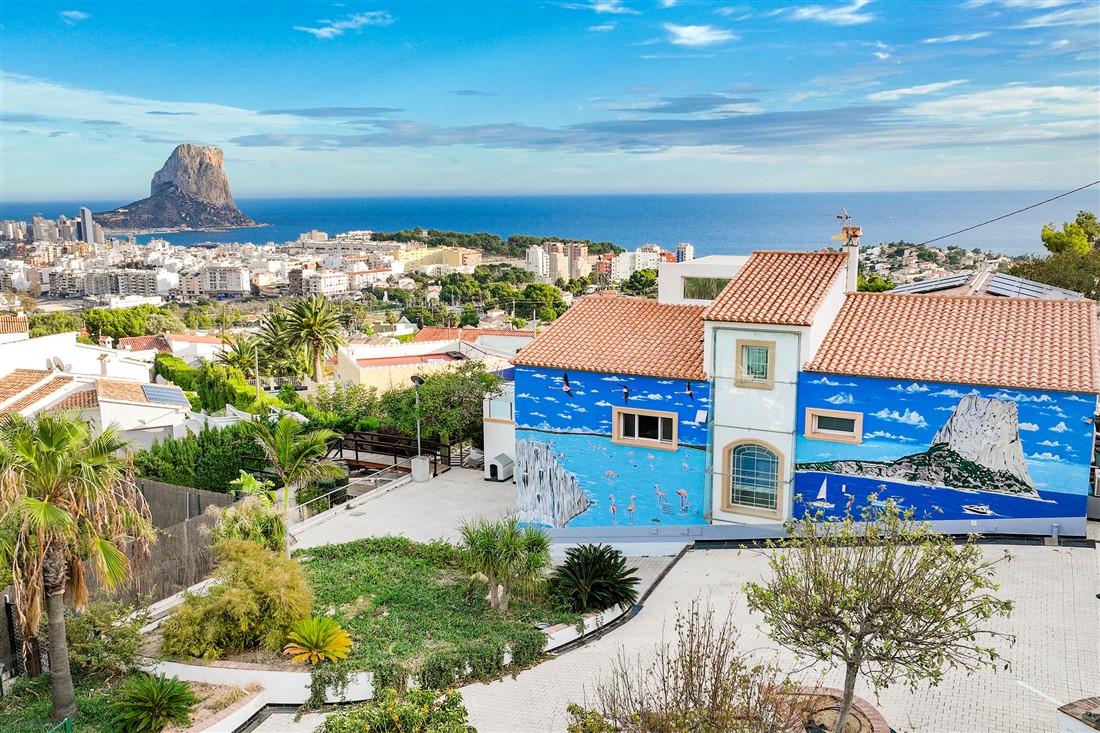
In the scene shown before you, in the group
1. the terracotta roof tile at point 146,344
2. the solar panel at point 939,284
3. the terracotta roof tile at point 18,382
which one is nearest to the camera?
the solar panel at point 939,284

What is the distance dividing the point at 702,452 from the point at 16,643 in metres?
14.4

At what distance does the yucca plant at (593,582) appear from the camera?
16.8 meters

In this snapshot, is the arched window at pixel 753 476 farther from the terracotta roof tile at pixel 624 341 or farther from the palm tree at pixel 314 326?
the palm tree at pixel 314 326

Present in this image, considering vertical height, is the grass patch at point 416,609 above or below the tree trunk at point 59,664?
below

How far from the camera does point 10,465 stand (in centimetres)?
1226

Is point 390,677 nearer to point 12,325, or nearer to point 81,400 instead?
point 81,400

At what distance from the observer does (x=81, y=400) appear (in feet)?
109

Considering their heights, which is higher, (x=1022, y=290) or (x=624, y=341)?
(x=1022, y=290)

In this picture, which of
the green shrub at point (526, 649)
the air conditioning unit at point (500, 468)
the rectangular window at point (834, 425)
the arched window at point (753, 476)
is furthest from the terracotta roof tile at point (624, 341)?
the green shrub at point (526, 649)

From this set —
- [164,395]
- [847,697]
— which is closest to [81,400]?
[164,395]

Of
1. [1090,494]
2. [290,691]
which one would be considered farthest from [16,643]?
[1090,494]

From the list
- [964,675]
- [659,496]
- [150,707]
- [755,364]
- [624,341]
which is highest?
[624,341]

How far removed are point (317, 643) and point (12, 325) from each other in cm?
→ 5465

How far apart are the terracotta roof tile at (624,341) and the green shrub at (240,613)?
8.05 m
